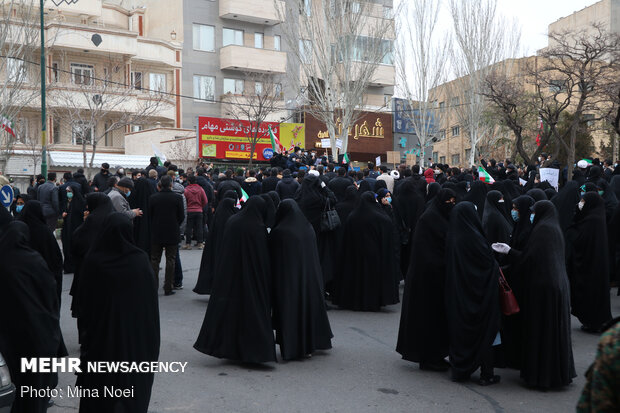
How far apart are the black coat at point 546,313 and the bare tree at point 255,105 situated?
Result: 25791 millimetres

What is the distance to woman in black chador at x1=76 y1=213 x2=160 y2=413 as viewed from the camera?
468 cm

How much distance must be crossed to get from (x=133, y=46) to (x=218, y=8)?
5947 mm

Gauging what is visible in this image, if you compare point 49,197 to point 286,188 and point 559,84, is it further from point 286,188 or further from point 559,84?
point 559,84

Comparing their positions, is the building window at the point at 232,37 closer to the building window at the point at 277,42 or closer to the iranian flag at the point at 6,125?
the building window at the point at 277,42

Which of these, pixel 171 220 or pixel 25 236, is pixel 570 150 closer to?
pixel 171 220

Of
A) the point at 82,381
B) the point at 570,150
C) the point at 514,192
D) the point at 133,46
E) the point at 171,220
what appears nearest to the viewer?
the point at 82,381

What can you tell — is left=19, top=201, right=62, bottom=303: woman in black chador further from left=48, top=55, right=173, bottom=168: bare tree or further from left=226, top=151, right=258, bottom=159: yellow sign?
left=226, top=151, right=258, bottom=159: yellow sign

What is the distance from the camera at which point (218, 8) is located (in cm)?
3903

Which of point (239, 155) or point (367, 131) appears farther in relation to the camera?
point (367, 131)

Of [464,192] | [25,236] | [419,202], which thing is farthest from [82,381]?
[464,192]

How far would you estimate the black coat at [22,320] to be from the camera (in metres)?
4.63

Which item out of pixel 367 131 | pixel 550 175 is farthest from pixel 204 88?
pixel 550 175

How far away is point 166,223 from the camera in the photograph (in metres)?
10.4

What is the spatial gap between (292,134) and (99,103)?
10.0 m
